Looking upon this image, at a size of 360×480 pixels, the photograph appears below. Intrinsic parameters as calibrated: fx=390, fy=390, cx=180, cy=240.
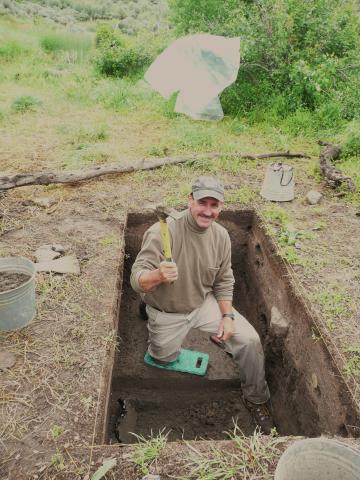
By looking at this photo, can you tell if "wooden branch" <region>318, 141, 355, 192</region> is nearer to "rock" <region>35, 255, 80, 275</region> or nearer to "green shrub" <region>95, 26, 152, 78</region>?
"rock" <region>35, 255, 80, 275</region>

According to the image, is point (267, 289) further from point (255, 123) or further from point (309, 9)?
point (309, 9)

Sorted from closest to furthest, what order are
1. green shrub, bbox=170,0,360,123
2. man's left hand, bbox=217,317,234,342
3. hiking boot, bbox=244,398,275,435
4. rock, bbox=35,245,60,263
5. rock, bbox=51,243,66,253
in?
man's left hand, bbox=217,317,234,342 < hiking boot, bbox=244,398,275,435 < rock, bbox=35,245,60,263 < rock, bbox=51,243,66,253 < green shrub, bbox=170,0,360,123

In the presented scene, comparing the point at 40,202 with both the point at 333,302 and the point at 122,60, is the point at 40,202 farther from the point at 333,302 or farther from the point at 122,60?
the point at 122,60

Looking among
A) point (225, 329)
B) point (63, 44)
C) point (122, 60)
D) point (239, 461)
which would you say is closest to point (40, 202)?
point (225, 329)

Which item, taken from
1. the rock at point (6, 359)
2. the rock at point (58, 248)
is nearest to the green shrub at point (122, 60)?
the rock at point (58, 248)

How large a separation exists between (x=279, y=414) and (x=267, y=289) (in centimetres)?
123

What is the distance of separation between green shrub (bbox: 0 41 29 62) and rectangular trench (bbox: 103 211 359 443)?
9377 millimetres

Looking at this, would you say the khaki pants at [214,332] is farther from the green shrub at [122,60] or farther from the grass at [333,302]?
the green shrub at [122,60]

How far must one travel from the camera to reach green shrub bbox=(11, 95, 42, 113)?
7746 mm

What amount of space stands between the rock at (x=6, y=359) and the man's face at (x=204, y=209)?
1666 mm

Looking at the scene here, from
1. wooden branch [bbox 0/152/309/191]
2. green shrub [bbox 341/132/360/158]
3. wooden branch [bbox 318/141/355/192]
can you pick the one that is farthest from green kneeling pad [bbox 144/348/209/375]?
green shrub [bbox 341/132/360/158]

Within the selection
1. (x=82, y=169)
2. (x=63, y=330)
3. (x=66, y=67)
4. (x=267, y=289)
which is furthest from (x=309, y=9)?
(x=63, y=330)

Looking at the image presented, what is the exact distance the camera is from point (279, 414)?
356cm

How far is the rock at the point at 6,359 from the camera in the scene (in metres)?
2.56
